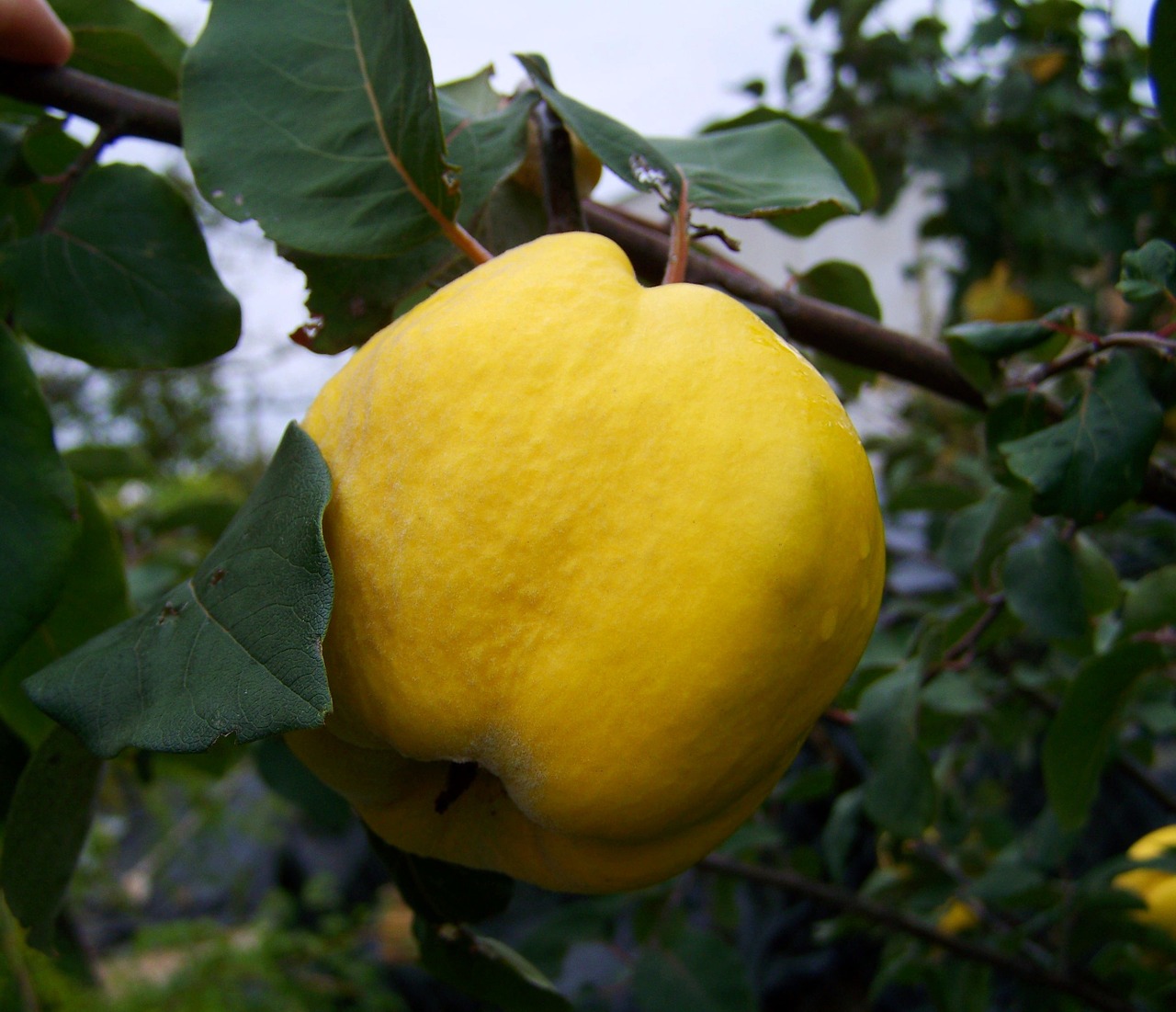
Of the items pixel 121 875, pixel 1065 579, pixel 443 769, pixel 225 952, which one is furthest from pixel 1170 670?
pixel 121 875

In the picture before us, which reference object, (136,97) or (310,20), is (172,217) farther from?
(310,20)

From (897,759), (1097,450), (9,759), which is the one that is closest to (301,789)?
(9,759)

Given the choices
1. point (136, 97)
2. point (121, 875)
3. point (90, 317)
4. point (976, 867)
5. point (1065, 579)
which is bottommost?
point (121, 875)

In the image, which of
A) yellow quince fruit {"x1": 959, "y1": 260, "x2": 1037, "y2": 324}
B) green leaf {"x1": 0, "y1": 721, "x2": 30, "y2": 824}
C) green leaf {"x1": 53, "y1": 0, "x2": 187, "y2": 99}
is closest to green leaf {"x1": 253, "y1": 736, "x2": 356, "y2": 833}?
green leaf {"x1": 0, "y1": 721, "x2": 30, "y2": 824}

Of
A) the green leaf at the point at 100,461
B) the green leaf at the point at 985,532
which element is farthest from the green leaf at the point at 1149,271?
the green leaf at the point at 100,461

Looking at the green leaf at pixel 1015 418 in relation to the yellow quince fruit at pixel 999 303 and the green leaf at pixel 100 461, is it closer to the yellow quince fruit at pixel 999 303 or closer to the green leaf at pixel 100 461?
the green leaf at pixel 100 461

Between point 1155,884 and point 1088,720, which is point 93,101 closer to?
point 1088,720

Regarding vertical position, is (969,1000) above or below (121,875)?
above

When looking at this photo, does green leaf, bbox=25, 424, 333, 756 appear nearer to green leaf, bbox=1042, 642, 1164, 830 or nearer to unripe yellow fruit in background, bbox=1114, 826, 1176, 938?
green leaf, bbox=1042, 642, 1164, 830
